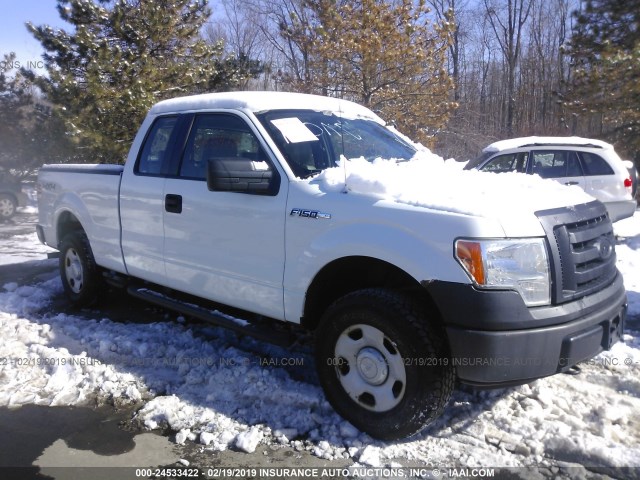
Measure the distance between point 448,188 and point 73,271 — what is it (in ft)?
14.4

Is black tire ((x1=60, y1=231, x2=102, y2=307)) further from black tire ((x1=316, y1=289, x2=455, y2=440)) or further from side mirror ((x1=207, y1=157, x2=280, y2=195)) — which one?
black tire ((x1=316, y1=289, x2=455, y2=440))

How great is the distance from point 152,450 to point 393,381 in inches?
58.1

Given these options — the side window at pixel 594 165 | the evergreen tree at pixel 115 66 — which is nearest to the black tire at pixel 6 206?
the evergreen tree at pixel 115 66

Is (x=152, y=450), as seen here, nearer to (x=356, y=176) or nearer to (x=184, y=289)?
(x=184, y=289)

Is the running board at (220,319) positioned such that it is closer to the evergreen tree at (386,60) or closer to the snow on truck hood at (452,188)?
the snow on truck hood at (452,188)

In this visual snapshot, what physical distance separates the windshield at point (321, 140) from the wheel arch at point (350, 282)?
700 millimetres

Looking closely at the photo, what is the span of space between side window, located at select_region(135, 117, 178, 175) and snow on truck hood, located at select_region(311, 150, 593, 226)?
1753mm

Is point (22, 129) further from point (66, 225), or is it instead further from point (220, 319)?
point (220, 319)

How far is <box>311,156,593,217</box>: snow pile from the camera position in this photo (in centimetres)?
304

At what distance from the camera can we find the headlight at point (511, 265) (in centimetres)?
→ 284

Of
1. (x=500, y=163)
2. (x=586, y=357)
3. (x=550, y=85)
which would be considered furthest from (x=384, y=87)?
(x=550, y=85)

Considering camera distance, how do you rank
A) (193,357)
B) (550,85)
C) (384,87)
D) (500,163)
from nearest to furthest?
(193,357), (500,163), (384,87), (550,85)

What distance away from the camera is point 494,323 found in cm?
283

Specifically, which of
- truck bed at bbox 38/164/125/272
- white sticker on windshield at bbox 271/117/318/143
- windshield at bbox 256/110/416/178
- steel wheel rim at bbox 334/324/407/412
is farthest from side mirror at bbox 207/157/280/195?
truck bed at bbox 38/164/125/272
